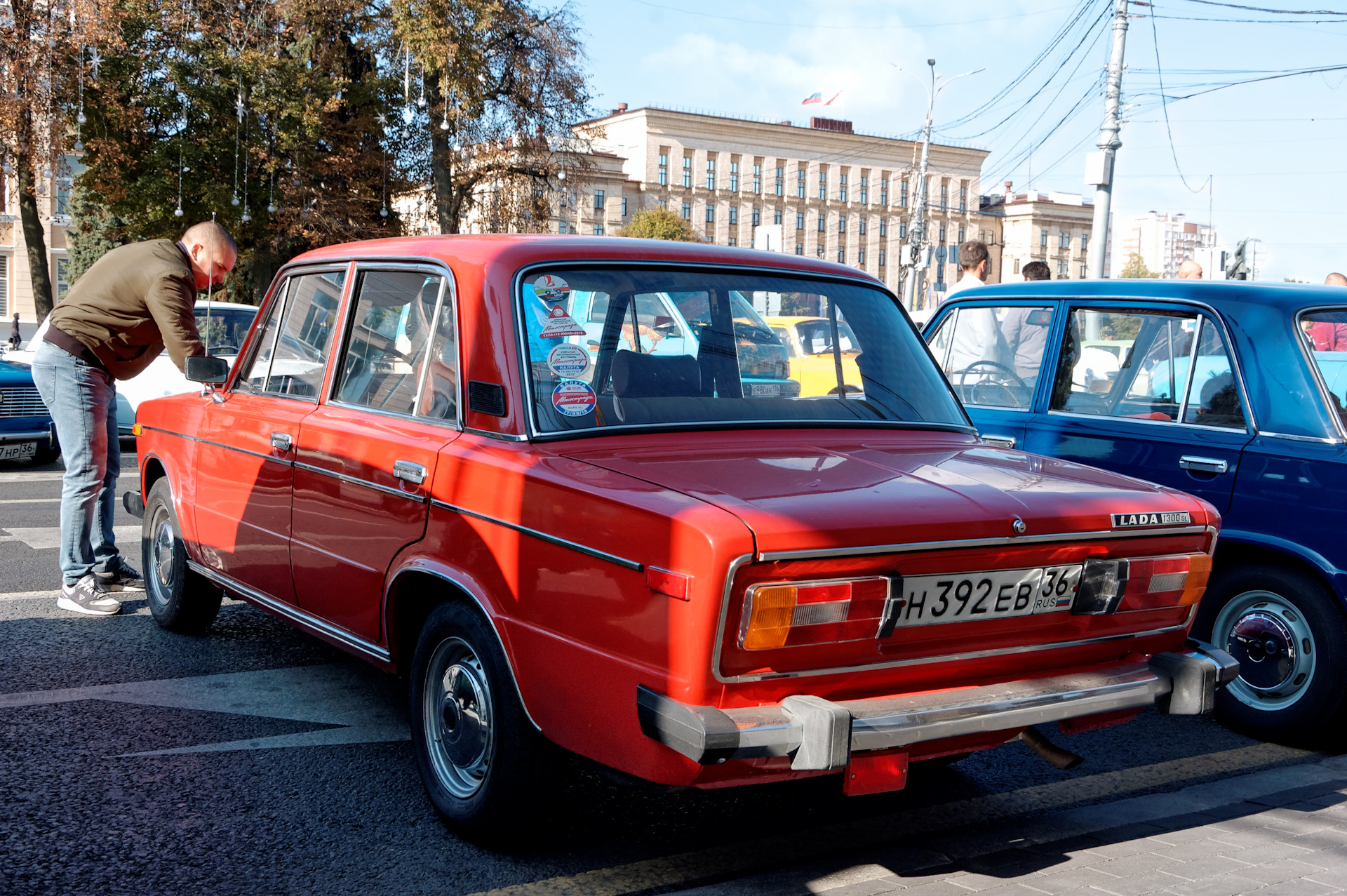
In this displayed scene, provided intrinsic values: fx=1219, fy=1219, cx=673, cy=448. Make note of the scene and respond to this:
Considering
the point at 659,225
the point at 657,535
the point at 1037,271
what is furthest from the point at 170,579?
the point at 659,225

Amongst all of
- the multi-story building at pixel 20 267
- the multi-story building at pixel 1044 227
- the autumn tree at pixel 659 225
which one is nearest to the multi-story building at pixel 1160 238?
the multi-story building at pixel 1044 227

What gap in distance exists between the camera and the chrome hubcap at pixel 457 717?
3455mm

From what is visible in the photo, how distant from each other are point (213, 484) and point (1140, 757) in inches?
152

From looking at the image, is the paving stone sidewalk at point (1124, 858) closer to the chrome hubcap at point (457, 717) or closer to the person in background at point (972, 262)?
the chrome hubcap at point (457, 717)

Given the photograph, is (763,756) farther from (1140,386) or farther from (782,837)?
(1140,386)

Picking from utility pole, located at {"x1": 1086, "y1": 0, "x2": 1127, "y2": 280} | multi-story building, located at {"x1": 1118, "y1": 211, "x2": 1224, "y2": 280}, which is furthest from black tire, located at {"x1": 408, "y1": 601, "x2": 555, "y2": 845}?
multi-story building, located at {"x1": 1118, "y1": 211, "x2": 1224, "y2": 280}

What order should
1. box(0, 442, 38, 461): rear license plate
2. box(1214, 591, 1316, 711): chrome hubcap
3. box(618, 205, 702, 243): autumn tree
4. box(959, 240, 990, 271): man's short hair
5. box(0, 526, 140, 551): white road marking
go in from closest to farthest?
1. box(1214, 591, 1316, 711): chrome hubcap
2. box(0, 526, 140, 551): white road marking
3. box(959, 240, 990, 271): man's short hair
4. box(0, 442, 38, 461): rear license plate
5. box(618, 205, 702, 243): autumn tree

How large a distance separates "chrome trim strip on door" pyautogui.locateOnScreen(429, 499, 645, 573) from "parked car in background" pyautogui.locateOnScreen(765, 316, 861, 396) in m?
1.19

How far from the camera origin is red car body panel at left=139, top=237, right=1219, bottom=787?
2797mm

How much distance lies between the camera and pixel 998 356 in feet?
20.7

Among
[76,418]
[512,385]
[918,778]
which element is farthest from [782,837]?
[76,418]

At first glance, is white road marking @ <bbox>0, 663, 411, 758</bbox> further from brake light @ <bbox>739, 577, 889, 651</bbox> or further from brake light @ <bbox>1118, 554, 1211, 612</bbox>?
brake light @ <bbox>1118, 554, 1211, 612</bbox>

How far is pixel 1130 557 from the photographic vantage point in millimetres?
3352

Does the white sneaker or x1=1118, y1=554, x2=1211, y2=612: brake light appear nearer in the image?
x1=1118, y1=554, x2=1211, y2=612: brake light
